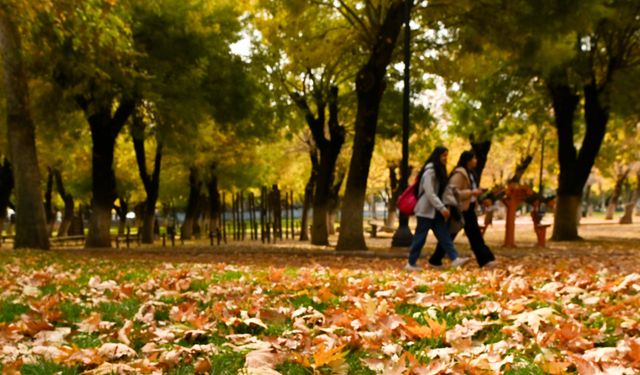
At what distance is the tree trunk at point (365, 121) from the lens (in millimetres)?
15852

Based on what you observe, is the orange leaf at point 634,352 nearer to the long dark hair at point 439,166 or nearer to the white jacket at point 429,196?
the white jacket at point 429,196

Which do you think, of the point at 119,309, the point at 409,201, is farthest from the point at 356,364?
the point at 409,201

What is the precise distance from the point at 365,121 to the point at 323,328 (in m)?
12.7

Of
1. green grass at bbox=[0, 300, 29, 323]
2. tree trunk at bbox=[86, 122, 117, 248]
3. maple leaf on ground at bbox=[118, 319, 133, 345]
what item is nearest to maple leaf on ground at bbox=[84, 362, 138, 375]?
maple leaf on ground at bbox=[118, 319, 133, 345]

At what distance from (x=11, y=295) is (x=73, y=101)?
48.1 ft

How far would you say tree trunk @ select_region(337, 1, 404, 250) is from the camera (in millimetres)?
15852

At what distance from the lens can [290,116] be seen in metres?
23.5


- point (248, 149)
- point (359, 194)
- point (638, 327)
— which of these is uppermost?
point (248, 149)

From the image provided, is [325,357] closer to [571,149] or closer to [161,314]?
[161,314]

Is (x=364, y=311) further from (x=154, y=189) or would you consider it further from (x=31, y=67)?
(x=154, y=189)

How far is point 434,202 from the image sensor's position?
826 cm

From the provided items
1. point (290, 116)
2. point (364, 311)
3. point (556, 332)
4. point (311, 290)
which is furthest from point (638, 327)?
point (290, 116)

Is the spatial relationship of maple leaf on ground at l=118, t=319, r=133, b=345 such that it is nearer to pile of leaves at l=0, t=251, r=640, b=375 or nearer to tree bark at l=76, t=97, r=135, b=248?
pile of leaves at l=0, t=251, r=640, b=375

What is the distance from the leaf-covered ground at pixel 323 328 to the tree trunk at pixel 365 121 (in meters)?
9.98
